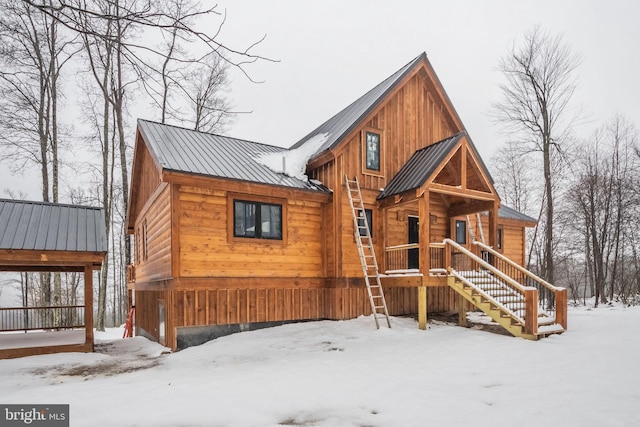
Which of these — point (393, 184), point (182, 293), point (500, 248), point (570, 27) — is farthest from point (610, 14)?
point (182, 293)

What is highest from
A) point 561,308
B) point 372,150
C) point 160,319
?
point 372,150

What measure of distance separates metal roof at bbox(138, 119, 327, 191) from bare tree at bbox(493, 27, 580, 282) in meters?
15.0

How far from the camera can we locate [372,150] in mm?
12750

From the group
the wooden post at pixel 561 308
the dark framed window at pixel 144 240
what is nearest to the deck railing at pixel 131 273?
the dark framed window at pixel 144 240

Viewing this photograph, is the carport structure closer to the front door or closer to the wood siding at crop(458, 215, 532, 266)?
the front door

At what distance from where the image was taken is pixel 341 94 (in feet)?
524

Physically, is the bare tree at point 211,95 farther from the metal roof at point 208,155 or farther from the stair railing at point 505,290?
the stair railing at point 505,290

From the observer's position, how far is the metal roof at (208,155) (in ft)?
32.9

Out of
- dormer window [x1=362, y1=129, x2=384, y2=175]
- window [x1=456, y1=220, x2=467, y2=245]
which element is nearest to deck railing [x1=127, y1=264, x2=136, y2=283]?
dormer window [x1=362, y1=129, x2=384, y2=175]

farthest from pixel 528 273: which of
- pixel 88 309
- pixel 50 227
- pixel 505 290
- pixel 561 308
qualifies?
pixel 50 227

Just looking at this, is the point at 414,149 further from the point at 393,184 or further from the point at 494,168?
the point at 494,168

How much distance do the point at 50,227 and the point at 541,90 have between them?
23.0m

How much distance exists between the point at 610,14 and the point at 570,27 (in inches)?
1546

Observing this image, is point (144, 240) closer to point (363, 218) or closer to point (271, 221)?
point (271, 221)
